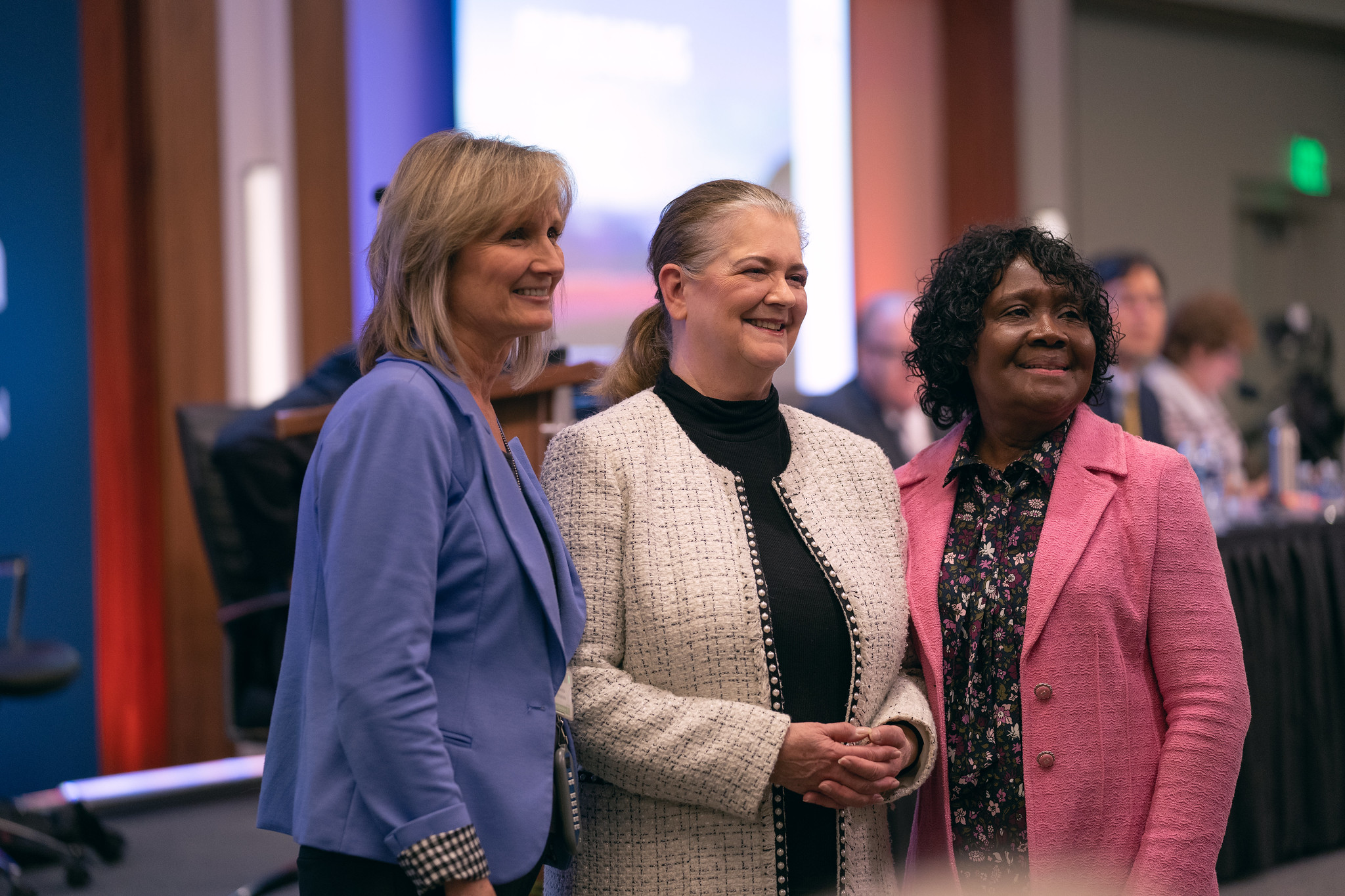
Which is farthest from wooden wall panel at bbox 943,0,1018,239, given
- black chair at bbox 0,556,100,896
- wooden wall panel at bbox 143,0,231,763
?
black chair at bbox 0,556,100,896

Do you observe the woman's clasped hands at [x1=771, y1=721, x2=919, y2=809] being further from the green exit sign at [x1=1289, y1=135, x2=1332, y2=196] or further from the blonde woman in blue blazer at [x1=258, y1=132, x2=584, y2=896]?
the green exit sign at [x1=1289, y1=135, x2=1332, y2=196]

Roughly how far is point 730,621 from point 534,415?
62 cm

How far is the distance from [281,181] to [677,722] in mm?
3699

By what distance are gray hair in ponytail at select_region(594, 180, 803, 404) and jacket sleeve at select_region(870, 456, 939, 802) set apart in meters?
0.39

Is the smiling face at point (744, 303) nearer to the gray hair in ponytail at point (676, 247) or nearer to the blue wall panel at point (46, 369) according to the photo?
the gray hair in ponytail at point (676, 247)

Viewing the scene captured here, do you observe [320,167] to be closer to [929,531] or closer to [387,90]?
[387,90]

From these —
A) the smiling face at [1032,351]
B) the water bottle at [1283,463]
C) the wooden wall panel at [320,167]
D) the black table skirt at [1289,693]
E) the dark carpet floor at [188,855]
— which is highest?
the wooden wall panel at [320,167]

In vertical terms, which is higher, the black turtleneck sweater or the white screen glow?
the white screen glow

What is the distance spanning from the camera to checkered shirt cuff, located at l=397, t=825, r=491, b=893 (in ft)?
3.64

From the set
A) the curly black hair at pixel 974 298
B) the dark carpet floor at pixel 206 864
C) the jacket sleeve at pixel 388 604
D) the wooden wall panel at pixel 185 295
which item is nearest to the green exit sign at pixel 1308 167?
the dark carpet floor at pixel 206 864

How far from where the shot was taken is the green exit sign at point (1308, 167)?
7.93 metres

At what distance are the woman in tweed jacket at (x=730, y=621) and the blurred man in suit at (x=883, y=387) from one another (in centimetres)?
248

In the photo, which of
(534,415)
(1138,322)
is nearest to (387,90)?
(1138,322)

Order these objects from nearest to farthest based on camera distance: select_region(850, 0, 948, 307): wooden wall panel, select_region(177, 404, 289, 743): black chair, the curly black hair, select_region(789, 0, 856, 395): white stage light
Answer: the curly black hair
select_region(177, 404, 289, 743): black chair
select_region(789, 0, 856, 395): white stage light
select_region(850, 0, 948, 307): wooden wall panel
